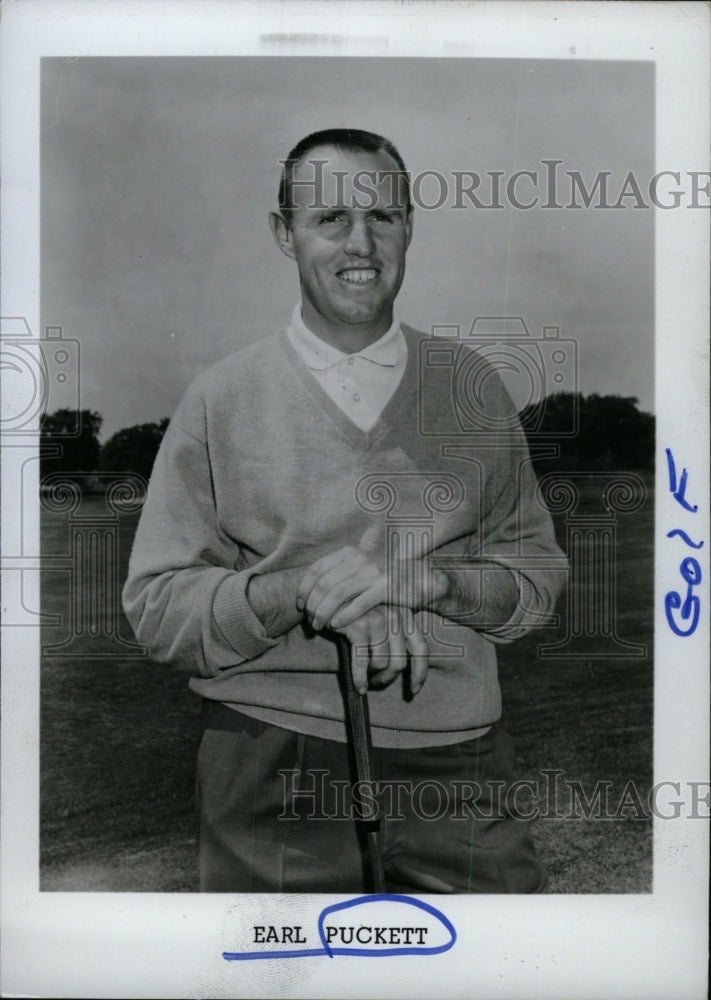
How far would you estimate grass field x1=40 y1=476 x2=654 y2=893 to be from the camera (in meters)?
2.26

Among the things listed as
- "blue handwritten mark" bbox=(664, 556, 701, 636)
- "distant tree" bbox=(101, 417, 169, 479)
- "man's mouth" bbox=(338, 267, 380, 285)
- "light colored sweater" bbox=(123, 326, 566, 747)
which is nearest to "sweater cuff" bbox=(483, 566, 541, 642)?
"light colored sweater" bbox=(123, 326, 566, 747)

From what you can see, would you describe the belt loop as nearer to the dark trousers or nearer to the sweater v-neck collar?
the dark trousers

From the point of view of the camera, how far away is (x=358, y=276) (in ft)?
7.36

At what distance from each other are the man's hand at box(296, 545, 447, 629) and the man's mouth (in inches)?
21.7

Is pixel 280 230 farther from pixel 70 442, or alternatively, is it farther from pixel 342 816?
pixel 342 816

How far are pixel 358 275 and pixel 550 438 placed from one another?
1.71 ft

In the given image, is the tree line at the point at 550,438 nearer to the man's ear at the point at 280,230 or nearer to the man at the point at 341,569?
the man at the point at 341,569

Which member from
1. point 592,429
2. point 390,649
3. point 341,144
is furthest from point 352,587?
point 341,144

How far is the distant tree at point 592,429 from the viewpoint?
7.37 feet

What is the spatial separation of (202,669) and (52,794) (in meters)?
0.42

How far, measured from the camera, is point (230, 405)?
2240mm

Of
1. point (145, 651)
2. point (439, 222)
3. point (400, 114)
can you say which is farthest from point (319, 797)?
point (400, 114)

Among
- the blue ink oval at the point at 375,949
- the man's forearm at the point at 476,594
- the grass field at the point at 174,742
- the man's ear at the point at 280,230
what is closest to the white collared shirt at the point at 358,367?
the man's ear at the point at 280,230

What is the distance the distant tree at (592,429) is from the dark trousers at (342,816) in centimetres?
59
